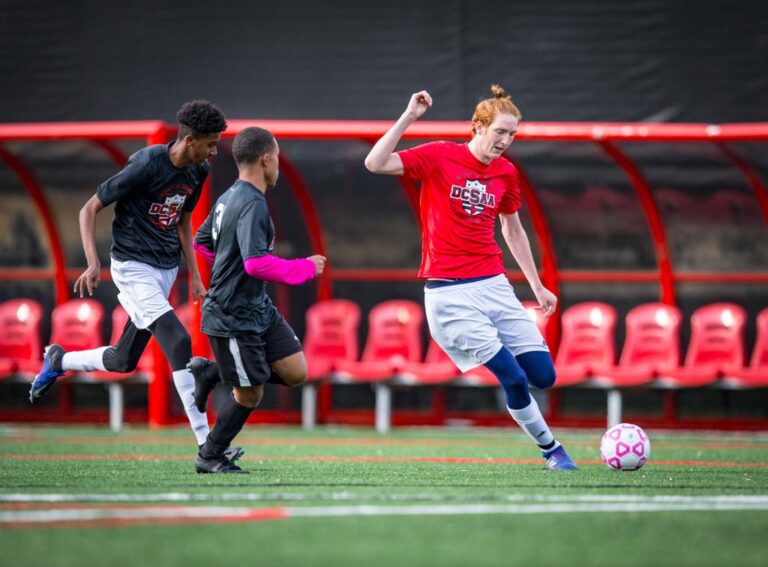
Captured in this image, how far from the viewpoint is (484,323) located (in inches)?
280

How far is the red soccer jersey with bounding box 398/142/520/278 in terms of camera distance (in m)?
7.13

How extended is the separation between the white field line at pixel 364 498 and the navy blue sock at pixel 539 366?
1.48 m

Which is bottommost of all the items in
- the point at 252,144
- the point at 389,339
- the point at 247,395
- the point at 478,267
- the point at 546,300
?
the point at 247,395

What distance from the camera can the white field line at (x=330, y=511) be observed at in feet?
15.9

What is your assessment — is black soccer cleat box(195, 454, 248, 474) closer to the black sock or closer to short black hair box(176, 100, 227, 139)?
the black sock

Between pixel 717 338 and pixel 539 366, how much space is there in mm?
5539

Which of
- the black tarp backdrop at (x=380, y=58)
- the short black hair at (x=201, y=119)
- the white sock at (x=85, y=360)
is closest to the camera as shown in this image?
the short black hair at (x=201, y=119)

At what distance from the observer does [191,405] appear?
7172 mm

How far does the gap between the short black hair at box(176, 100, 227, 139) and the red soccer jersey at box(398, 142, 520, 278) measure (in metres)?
1.04

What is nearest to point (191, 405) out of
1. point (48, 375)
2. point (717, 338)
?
point (48, 375)

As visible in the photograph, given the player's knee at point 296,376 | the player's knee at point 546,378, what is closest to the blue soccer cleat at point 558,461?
the player's knee at point 546,378

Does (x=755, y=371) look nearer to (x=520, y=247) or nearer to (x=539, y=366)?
(x=520, y=247)

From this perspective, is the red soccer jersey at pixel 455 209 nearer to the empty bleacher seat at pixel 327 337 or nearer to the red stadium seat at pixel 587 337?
the red stadium seat at pixel 587 337

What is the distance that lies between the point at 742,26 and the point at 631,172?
268 centimetres
